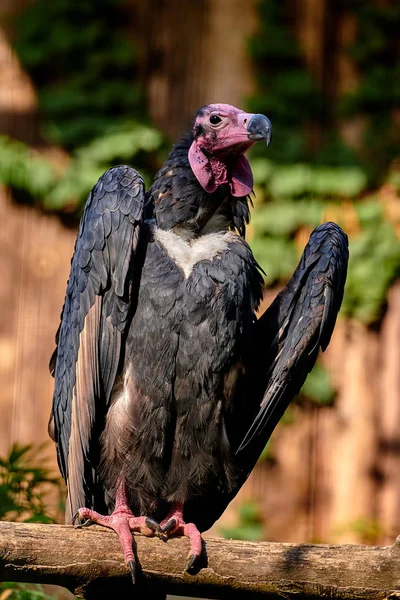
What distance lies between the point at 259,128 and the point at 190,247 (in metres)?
0.61

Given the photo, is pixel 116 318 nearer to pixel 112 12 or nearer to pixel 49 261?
pixel 49 261

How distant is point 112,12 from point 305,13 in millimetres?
1431

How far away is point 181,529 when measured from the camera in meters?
4.00

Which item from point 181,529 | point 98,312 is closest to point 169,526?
point 181,529

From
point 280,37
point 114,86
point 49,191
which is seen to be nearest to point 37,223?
point 49,191

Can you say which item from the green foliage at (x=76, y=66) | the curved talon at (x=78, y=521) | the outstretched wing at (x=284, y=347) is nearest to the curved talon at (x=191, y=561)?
the curved talon at (x=78, y=521)

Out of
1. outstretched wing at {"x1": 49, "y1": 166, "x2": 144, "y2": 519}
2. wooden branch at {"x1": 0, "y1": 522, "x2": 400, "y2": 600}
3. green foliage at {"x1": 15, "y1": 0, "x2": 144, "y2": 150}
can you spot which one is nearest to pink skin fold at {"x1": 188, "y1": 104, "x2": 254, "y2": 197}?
outstretched wing at {"x1": 49, "y1": 166, "x2": 144, "y2": 519}

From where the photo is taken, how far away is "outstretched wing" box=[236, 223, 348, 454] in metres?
4.32

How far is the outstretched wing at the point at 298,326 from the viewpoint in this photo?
4324mm

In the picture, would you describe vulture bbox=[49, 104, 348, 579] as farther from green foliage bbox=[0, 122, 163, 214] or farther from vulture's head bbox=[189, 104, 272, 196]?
green foliage bbox=[0, 122, 163, 214]

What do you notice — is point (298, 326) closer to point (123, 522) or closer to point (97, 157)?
point (123, 522)

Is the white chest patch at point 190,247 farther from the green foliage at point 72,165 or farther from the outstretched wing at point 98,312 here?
the green foliage at point 72,165

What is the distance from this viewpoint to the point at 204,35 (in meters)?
7.32

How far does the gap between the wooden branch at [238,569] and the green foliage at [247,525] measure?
3.29m
